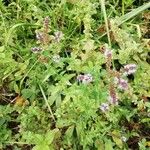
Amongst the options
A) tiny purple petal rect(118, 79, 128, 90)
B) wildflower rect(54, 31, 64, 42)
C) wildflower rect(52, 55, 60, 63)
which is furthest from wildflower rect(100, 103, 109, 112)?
wildflower rect(54, 31, 64, 42)

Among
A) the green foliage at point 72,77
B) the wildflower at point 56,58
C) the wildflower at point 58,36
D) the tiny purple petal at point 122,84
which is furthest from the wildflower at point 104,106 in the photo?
the wildflower at point 58,36

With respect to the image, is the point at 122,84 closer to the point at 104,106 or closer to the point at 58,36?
the point at 104,106

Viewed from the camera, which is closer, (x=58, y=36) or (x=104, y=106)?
(x=104, y=106)

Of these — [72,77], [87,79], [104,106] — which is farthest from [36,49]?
[104,106]

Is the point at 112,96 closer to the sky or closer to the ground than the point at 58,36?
closer to the ground

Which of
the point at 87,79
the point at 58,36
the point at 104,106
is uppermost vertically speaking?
the point at 58,36

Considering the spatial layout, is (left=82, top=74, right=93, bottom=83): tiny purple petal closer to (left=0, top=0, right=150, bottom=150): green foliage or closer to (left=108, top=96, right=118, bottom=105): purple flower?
(left=0, top=0, right=150, bottom=150): green foliage

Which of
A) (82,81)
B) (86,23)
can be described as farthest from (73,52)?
(82,81)

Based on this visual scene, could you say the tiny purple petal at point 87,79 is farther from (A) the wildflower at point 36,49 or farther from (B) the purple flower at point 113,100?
(A) the wildflower at point 36,49

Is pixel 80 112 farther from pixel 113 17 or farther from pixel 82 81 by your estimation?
pixel 113 17
